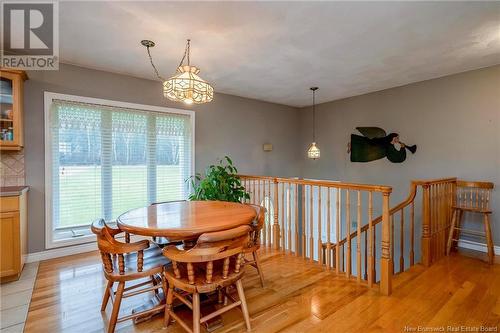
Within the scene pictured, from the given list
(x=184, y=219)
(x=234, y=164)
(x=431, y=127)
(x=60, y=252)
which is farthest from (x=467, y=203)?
(x=60, y=252)

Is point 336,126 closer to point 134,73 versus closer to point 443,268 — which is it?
point 443,268

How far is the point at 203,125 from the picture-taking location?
14.8 feet

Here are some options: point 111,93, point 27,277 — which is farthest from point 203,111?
point 27,277

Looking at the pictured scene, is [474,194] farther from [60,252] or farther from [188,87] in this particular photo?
[60,252]

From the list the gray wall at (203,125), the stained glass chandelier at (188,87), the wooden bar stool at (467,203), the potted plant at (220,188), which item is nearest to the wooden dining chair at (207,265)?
the stained glass chandelier at (188,87)

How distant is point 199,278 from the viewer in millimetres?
1663

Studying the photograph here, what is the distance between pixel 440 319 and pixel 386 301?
37cm

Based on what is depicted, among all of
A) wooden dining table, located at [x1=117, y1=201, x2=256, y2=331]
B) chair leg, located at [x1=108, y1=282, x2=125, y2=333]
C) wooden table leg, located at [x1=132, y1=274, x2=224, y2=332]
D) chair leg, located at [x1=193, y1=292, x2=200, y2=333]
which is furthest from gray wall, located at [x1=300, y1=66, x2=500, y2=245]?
chair leg, located at [x1=108, y1=282, x2=125, y2=333]

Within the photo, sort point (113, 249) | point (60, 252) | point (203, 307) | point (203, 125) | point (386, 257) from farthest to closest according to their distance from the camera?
point (203, 125), point (60, 252), point (386, 257), point (203, 307), point (113, 249)

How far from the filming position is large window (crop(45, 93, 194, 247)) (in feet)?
10.7

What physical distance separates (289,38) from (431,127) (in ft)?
9.73

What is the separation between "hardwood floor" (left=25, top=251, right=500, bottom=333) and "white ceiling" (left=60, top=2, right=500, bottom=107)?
99.4 inches

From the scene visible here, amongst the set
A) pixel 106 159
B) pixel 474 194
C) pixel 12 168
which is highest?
pixel 106 159

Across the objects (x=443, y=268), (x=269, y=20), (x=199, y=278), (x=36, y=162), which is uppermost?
(x=269, y=20)
